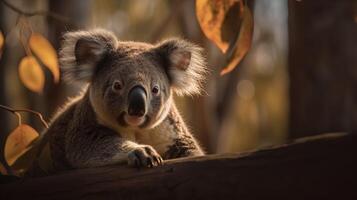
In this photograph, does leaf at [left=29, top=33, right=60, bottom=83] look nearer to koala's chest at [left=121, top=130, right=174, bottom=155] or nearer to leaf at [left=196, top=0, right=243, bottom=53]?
koala's chest at [left=121, top=130, right=174, bottom=155]

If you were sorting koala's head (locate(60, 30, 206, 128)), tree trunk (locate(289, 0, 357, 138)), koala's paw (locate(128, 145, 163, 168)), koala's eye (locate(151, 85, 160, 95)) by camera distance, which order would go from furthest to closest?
tree trunk (locate(289, 0, 357, 138)), koala's eye (locate(151, 85, 160, 95)), koala's head (locate(60, 30, 206, 128)), koala's paw (locate(128, 145, 163, 168))

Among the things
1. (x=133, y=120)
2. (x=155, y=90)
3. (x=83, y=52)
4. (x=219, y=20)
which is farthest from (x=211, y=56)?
(x=219, y=20)

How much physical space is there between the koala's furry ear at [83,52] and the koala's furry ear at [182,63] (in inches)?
15.1

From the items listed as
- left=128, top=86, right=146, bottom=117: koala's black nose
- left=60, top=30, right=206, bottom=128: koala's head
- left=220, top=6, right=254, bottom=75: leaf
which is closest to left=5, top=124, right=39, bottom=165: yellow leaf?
left=60, top=30, right=206, bottom=128: koala's head

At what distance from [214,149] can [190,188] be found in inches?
199

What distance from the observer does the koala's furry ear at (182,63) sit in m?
4.36

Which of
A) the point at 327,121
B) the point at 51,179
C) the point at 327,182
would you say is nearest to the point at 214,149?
the point at 327,121

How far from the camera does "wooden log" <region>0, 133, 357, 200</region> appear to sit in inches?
97.4

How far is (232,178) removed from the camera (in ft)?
8.83

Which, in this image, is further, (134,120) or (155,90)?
(155,90)

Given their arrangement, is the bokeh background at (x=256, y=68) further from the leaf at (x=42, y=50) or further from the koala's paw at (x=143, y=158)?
the leaf at (x=42, y=50)

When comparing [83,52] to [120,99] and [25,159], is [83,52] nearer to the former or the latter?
[120,99]

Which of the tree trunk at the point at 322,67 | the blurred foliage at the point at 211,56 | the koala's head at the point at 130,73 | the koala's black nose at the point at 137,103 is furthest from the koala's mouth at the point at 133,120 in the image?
the tree trunk at the point at 322,67

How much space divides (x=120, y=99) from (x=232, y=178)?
1.36m
